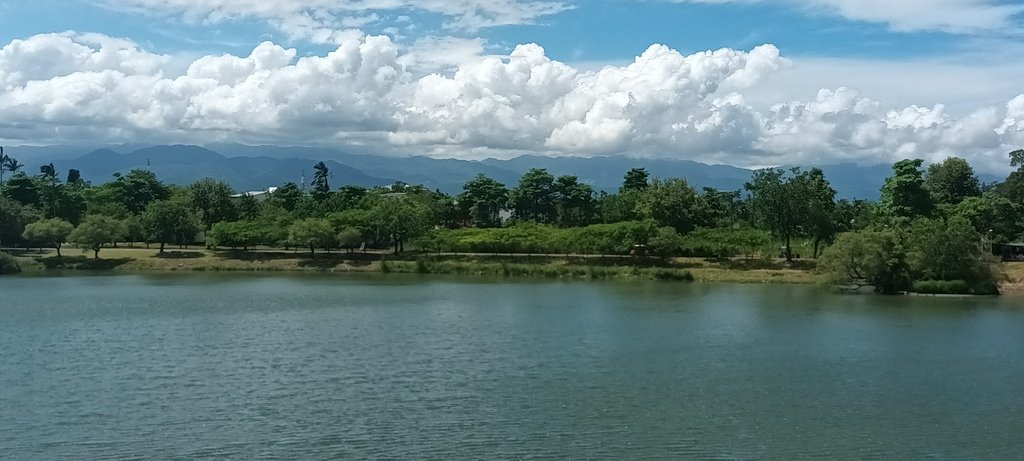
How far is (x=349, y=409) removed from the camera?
2314cm

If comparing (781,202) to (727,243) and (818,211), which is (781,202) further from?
(727,243)

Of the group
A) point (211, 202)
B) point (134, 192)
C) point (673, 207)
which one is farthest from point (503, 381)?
point (134, 192)

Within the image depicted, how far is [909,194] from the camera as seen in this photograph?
259 ft

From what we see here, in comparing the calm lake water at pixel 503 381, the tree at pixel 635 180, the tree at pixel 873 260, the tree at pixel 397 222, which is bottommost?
the calm lake water at pixel 503 381

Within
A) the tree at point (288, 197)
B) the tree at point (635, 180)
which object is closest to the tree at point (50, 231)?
the tree at point (288, 197)

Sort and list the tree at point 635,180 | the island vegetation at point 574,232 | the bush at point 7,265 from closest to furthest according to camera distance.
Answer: the bush at point 7,265 < the island vegetation at point 574,232 < the tree at point 635,180

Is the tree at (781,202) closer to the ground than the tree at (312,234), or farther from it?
farther from it

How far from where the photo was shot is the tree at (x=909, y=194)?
7825 centimetres

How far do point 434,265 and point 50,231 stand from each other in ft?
119

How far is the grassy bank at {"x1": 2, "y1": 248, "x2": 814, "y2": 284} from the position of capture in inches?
2773

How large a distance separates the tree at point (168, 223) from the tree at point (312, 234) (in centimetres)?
1203

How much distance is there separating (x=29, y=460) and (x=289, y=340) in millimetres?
16321

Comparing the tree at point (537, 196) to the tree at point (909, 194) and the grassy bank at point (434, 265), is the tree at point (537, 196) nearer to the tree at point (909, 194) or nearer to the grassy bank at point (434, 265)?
the grassy bank at point (434, 265)

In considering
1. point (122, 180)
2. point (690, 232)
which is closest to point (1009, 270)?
point (690, 232)
